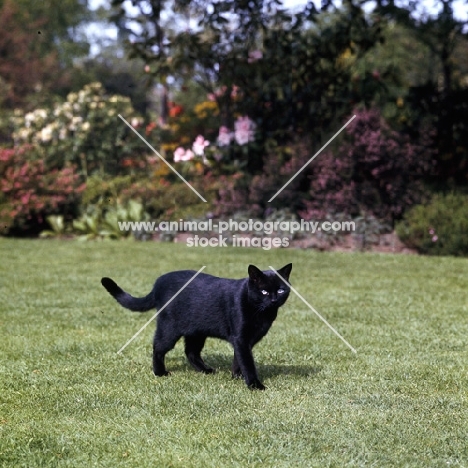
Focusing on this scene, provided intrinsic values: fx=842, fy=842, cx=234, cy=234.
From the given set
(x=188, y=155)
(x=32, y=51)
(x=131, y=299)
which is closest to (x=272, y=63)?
(x=188, y=155)

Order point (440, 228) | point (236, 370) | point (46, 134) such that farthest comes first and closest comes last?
point (46, 134), point (440, 228), point (236, 370)

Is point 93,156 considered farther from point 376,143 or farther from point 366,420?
point 366,420

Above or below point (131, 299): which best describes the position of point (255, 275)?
above

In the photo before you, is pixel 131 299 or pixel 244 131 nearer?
pixel 131 299

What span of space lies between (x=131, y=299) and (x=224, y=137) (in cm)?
945

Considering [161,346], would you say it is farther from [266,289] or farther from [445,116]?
[445,116]

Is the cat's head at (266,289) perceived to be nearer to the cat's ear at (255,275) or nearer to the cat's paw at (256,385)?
the cat's ear at (255,275)

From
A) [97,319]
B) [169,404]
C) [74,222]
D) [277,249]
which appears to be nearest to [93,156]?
[74,222]

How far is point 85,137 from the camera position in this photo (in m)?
17.5

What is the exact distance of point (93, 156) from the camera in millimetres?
17516

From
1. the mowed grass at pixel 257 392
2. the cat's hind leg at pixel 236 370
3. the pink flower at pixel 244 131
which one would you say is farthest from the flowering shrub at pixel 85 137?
the cat's hind leg at pixel 236 370

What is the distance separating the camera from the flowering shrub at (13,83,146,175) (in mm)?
17453

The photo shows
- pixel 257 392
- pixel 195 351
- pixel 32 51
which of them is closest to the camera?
pixel 257 392

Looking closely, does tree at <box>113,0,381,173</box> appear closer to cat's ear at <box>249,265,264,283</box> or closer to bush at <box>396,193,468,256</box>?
bush at <box>396,193,468,256</box>
